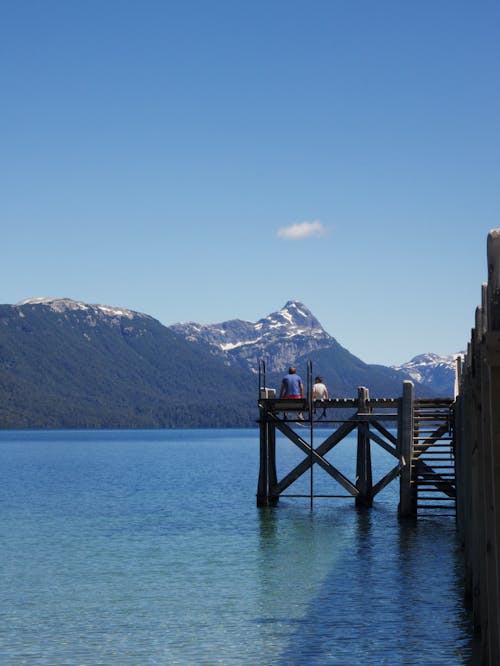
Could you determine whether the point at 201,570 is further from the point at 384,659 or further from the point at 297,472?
the point at 297,472

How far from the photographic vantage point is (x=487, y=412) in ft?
31.3

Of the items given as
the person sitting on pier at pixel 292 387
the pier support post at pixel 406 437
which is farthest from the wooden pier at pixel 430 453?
the person sitting on pier at pixel 292 387

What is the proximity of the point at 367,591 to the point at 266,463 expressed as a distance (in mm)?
15736

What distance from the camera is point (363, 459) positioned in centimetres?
3712

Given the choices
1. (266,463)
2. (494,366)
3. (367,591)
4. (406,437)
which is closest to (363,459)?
(266,463)

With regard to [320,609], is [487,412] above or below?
above

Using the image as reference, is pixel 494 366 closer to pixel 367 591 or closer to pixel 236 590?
pixel 367 591

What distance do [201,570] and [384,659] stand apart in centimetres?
1008

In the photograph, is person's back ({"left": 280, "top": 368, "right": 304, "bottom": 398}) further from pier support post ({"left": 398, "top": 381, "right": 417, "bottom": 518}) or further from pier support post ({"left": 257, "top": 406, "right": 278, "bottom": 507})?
pier support post ({"left": 398, "top": 381, "right": 417, "bottom": 518})

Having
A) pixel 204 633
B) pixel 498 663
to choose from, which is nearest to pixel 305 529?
pixel 204 633

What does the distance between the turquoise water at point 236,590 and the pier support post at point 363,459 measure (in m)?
0.56

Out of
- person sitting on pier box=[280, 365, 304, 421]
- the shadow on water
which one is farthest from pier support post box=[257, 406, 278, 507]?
the shadow on water

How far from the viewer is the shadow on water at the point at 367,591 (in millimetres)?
16516

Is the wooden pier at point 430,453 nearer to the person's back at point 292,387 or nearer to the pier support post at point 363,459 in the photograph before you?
the pier support post at point 363,459
